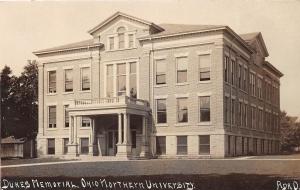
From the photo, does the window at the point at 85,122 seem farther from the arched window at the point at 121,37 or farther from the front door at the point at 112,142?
the arched window at the point at 121,37

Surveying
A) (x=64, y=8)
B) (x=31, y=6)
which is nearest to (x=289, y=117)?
(x=64, y=8)

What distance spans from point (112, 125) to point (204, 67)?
5.55 metres

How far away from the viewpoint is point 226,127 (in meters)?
21.7

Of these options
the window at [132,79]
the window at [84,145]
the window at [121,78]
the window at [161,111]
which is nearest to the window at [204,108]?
the window at [161,111]

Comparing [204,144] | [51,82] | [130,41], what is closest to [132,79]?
[130,41]

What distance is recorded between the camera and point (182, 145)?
22.6 m

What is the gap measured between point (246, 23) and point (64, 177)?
22.5ft

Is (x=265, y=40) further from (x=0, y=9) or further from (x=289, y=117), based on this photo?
(x=0, y=9)

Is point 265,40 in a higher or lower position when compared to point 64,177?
higher

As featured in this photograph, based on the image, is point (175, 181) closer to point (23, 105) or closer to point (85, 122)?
point (85, 122)

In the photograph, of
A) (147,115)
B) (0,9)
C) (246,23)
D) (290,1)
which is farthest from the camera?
(147,115)

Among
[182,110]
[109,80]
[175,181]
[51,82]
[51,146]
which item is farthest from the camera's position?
[51,146]

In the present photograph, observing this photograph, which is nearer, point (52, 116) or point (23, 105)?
point (23, 105)

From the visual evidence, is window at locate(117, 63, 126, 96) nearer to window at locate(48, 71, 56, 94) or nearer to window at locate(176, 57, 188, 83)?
window at locate(176, 57, 188, 83)
